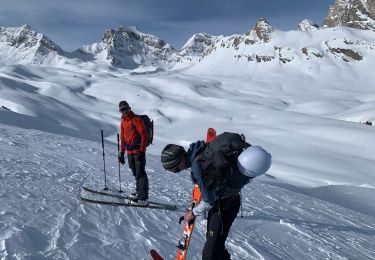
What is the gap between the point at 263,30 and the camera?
151500mm

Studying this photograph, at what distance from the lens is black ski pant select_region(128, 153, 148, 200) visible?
7.69m

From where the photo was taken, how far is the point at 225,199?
4.55 metres

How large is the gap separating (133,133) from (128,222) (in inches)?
65.5

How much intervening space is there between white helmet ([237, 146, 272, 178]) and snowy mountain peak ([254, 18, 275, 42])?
492ft

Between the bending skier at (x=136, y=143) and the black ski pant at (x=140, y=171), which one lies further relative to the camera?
the black ski pant at (x=140, y=171)

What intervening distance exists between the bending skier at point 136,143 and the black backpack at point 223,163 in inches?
131

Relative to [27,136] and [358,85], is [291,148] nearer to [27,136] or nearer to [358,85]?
[27,136]

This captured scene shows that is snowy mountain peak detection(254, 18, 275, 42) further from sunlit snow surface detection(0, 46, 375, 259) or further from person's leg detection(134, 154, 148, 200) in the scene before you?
person's leg detection(134, 154, 148, 200)

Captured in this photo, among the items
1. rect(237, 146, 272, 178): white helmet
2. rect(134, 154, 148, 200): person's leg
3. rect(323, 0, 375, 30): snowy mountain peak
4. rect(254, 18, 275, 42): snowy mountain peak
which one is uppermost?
rect(323, 0, 375, 30): snowy mountain peak

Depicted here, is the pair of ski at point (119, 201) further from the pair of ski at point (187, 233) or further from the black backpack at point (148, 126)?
the pair of ski at point (187, 233)

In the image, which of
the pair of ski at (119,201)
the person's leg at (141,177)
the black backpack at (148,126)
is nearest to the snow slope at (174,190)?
the pair of ski at (119,201)

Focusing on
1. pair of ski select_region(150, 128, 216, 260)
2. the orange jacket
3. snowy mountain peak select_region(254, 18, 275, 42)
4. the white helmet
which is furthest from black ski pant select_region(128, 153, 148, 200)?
snowy mountain peak select_region(254, 18, 275, 42)

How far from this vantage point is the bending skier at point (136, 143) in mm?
7488

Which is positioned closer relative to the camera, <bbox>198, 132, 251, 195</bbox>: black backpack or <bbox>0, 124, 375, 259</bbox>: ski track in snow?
<bbox>198, 132, 251, 195</bbox>: black backpack
